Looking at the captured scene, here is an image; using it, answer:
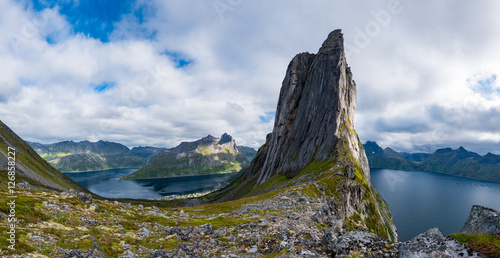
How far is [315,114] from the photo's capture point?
124188 mm

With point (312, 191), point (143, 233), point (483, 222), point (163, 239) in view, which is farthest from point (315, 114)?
point (143, 233)

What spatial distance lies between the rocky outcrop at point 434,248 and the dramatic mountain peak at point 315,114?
273 ft

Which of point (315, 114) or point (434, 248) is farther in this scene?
point (315, 114)

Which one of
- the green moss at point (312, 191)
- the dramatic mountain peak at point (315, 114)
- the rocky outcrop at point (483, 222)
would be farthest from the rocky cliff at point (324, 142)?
the rocky outcrop at point (483, 222)

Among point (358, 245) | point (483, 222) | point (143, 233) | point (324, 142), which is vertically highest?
point (324, 142)

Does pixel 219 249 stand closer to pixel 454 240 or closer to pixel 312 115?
pixel 454 240

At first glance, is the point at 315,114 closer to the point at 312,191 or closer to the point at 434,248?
the point at 312,191

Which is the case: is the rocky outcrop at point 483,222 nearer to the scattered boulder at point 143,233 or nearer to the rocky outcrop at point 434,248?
the rocky outcrop at point 434,248

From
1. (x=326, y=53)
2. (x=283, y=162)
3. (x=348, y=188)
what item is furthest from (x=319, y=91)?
(x=348, y=188)

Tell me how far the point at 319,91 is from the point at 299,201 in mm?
103111

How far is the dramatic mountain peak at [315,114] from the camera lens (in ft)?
353

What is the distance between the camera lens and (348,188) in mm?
60250

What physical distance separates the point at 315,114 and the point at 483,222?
114999 mm

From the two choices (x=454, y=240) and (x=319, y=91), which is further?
(x=319, y=91)
